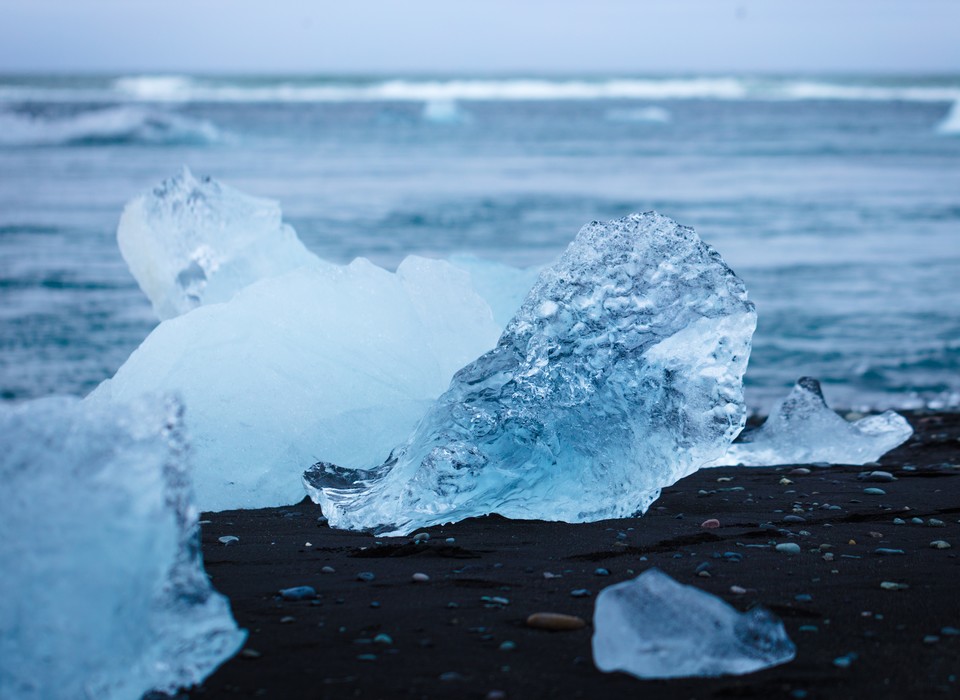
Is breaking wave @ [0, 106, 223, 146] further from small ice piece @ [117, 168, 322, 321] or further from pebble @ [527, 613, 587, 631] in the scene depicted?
pebble @ [527, 613, 587, 631]

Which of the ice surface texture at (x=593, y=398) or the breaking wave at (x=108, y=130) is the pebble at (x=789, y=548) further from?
the breaking wave at (x=108, y=130)

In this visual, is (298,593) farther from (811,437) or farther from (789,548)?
(811,437)

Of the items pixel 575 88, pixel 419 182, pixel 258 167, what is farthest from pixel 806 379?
pixel 575 88

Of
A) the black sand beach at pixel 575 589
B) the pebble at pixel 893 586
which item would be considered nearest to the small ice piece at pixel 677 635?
the black sand beach at pixel 575 589

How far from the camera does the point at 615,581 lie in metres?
2.81

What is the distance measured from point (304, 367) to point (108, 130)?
30290mm

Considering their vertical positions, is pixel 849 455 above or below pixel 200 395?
below

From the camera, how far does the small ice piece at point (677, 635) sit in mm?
2189

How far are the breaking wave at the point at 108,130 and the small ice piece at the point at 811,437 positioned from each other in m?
26.3

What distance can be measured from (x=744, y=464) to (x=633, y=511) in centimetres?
121

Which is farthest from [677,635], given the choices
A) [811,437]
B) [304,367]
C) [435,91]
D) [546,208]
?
[435,91]

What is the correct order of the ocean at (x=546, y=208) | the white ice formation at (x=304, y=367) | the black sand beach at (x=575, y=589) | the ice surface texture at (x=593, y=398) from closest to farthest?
the black sand beach at (x=575, y=589), the ice surface texture at (x=593, y=398), the white ice formation at (x=304, y=367), the ocean at (x=546, y=208)

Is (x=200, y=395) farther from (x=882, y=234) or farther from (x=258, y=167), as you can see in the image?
(x=258, y=167)

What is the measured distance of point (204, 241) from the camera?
522cm
